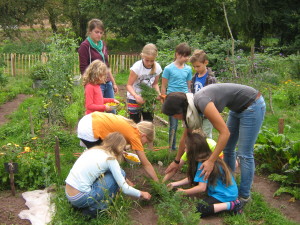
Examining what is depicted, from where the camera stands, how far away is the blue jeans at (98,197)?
3.06 m

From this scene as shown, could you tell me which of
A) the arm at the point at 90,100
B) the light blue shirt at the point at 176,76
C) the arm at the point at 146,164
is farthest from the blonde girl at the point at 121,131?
the light blue shirt at the point at 176,76

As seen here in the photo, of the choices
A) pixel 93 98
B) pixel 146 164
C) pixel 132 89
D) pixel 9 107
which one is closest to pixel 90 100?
pixel 93 98

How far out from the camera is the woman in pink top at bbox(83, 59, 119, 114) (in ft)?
13.2

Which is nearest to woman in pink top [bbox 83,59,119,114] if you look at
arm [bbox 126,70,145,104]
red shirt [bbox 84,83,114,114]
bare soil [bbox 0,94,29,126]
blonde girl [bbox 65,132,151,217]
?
red shirt [bbox 84,83,114,114]

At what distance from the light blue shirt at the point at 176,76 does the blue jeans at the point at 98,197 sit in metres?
1.87

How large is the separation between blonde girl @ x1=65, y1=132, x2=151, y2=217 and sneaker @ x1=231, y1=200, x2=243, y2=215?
3.27ft

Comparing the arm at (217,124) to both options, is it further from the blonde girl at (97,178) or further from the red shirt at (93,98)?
the red shirt at (93,98)

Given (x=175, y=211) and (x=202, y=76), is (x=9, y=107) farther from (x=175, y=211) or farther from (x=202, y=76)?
(x=175, y=211)

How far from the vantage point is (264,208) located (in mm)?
3482

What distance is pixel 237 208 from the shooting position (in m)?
3.34

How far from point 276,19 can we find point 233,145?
1801cm

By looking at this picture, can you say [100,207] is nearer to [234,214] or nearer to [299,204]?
[234,214]

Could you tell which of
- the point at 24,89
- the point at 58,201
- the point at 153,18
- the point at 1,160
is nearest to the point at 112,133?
the point at 58,201

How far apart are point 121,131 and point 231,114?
114cm
